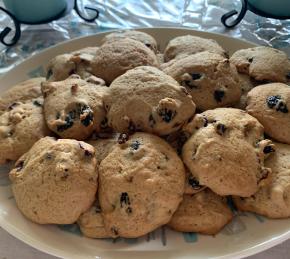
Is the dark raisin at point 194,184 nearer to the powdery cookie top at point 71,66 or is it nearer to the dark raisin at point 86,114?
the dark raisin at point 86,114

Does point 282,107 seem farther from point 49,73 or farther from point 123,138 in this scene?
point 49,73

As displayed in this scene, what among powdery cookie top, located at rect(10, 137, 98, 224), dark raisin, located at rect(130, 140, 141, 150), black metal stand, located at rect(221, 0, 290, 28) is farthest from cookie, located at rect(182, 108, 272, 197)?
black metal stand, located at rect(221, 0, 290, 28)

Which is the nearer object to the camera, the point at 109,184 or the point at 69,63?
the point at 109,184

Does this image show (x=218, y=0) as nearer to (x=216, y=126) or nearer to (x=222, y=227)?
(x=216, y=126)

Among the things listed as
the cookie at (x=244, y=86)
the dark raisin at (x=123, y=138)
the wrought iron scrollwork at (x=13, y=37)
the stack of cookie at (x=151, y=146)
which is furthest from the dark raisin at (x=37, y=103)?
the wrought iron scrollwork at (x=13, y=37)

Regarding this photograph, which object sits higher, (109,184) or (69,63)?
(69,63)

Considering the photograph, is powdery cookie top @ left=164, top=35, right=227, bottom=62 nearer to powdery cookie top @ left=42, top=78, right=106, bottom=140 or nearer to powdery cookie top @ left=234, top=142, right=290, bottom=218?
powdery cookie top @ left=42, top=78, right=106, bottom=140

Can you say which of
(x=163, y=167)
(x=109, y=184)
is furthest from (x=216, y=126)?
(x=109, y=184)
